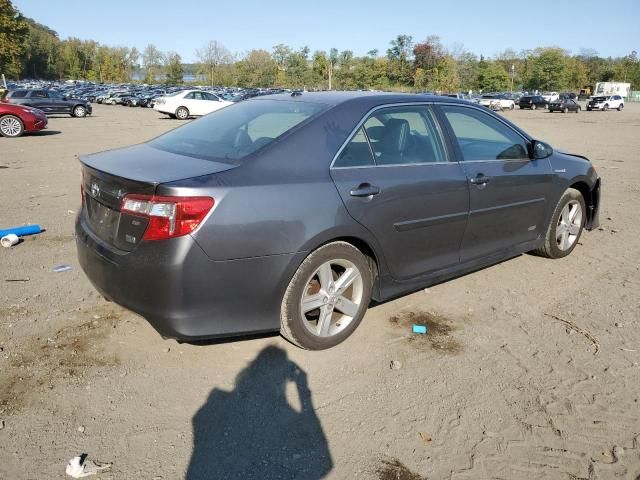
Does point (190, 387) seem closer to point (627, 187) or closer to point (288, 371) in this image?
point (288, 371)

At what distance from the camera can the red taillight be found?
8.96 feet

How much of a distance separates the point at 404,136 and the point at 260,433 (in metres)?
2.29

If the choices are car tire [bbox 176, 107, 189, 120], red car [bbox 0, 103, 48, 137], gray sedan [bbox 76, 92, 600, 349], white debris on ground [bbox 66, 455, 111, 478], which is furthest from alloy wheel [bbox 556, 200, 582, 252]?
car tire [bbox 176, 107, 189, 120]

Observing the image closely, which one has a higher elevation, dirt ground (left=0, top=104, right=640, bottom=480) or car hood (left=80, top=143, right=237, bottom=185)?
car hood (left=80, top=143, right=237, bottom=185)

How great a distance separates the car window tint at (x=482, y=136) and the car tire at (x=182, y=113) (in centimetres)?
2592

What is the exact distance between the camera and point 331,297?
3.43 m

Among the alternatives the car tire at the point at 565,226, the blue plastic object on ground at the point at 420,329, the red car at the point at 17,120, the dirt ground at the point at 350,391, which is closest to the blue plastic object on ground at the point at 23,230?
the dirt ground at the point at 350,391

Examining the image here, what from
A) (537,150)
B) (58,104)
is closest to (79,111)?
(58,104)

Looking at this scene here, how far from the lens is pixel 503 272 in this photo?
505cm

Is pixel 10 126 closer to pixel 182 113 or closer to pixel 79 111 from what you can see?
pixel 182 113

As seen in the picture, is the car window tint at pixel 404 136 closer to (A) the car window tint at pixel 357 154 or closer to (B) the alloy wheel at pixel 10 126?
(A) the car window tint at pixel 357 154

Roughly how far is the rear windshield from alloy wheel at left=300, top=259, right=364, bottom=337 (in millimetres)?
909

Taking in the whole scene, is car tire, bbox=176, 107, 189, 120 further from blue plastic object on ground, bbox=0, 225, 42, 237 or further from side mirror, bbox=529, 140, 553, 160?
side mirror, bbox=529, 140, 553, 160

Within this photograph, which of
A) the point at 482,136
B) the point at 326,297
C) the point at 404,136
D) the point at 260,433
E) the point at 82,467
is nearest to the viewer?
the point at 82,467
